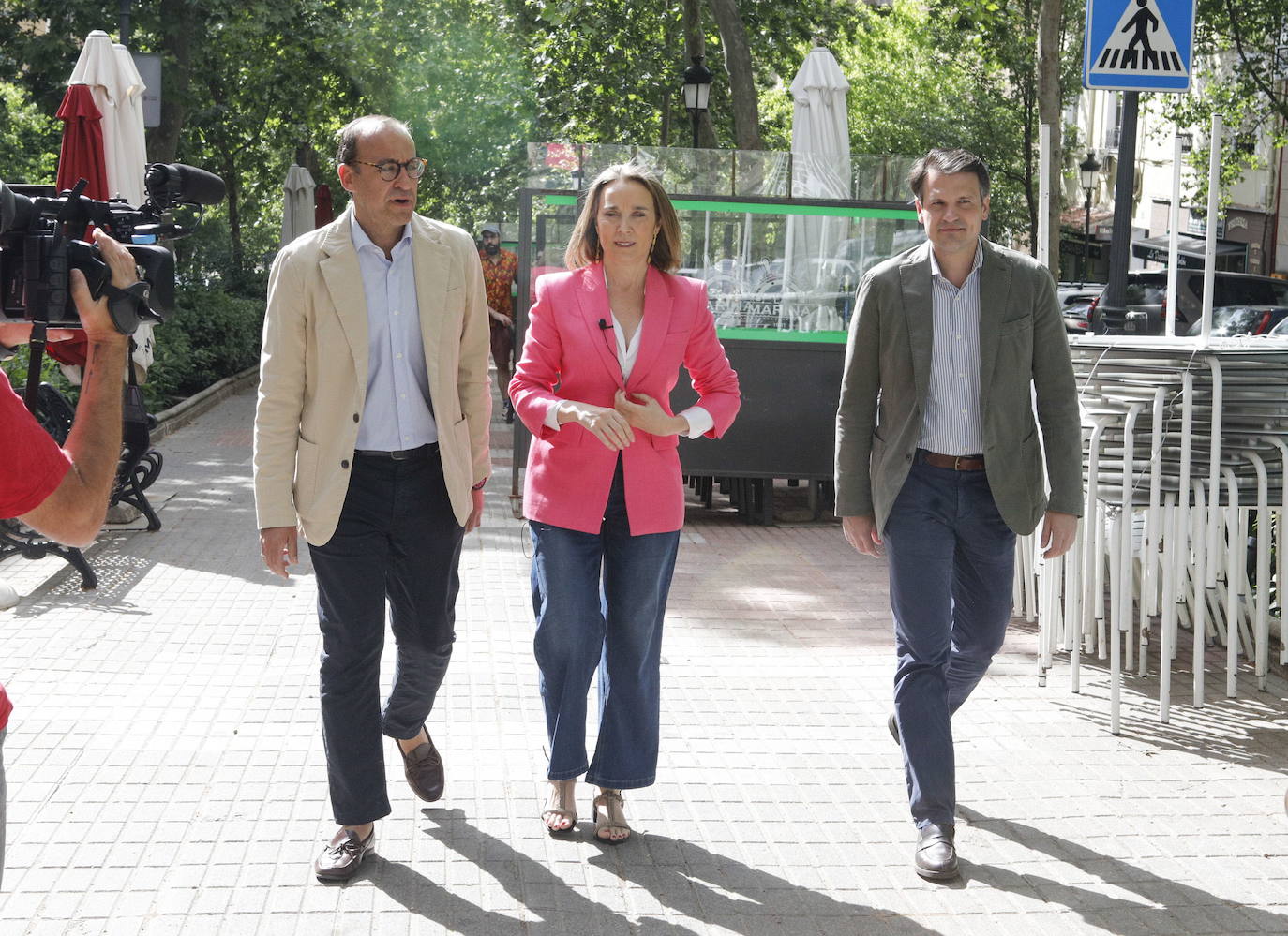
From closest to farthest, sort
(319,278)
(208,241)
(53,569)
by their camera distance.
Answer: (319,278) → (53,569) → (208,241)

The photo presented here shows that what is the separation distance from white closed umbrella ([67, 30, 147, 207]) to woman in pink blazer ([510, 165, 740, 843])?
22.1 feet

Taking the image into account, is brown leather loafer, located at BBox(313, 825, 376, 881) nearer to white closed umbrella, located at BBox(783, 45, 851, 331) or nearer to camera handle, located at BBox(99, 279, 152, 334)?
camera handle, located at BBox(99, 279, 152, 334)

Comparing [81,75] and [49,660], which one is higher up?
[81,75]

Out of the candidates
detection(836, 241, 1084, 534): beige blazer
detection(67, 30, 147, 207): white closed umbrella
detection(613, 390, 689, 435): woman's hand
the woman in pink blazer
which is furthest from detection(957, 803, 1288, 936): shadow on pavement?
detection(67, 30, 147, 207): white closed umbrella

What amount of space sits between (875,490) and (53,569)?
5304 millimetres

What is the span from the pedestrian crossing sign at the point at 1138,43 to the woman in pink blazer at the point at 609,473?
326 centimetres

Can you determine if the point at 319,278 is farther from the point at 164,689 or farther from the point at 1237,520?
the point at 1237,520

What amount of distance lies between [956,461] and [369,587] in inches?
65.7

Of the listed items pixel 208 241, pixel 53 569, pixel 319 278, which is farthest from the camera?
pixel 208 241

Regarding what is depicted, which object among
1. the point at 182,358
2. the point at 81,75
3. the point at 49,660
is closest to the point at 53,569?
the point at 49,660

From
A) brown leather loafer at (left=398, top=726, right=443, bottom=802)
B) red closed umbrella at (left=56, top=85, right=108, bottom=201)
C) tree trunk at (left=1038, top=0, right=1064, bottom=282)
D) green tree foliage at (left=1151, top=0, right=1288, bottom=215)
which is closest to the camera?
brown leather loafer at (left=398, top=726, right=443, bottom=802)

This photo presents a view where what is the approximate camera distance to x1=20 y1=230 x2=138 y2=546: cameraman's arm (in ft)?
8.02

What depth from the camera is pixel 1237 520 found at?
6469 mm

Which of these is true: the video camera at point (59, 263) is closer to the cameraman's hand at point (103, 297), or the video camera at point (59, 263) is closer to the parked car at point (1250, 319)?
the cameraman's hand at point (103, 297)
